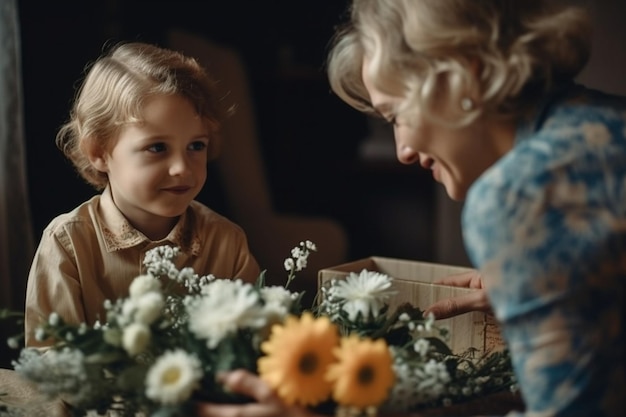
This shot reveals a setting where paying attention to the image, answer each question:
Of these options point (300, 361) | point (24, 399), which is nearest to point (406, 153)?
point (300, 361)

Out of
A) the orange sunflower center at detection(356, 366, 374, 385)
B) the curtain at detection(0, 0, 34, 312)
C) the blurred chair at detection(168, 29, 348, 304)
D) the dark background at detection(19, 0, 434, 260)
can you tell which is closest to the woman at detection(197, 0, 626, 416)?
the orange sunflower center at detection(356, 366, 374, 385)

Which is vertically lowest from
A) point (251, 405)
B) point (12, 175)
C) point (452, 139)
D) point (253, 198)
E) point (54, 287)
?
point (251, 405)

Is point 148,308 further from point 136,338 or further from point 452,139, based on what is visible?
point 452,139

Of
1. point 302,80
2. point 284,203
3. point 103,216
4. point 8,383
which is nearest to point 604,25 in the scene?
point 302,80

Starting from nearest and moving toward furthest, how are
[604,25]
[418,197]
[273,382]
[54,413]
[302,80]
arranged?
[273,382] < [54,413] < [604,25] < [302,80] < [418,197]

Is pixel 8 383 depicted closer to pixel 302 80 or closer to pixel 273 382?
pixel 273 382

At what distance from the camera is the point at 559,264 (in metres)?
0.99

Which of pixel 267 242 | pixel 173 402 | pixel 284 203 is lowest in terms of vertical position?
pixel 173 402

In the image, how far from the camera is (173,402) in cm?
106

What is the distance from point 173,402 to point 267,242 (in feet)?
9.24

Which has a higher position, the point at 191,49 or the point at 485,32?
the point at 191,49

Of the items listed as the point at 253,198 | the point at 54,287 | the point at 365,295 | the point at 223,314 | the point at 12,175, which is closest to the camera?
the point at 223,314

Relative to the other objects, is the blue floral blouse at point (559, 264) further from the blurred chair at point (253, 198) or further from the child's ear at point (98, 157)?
the blurred chair at point (253, 198)

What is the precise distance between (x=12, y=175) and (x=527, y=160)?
189cm
